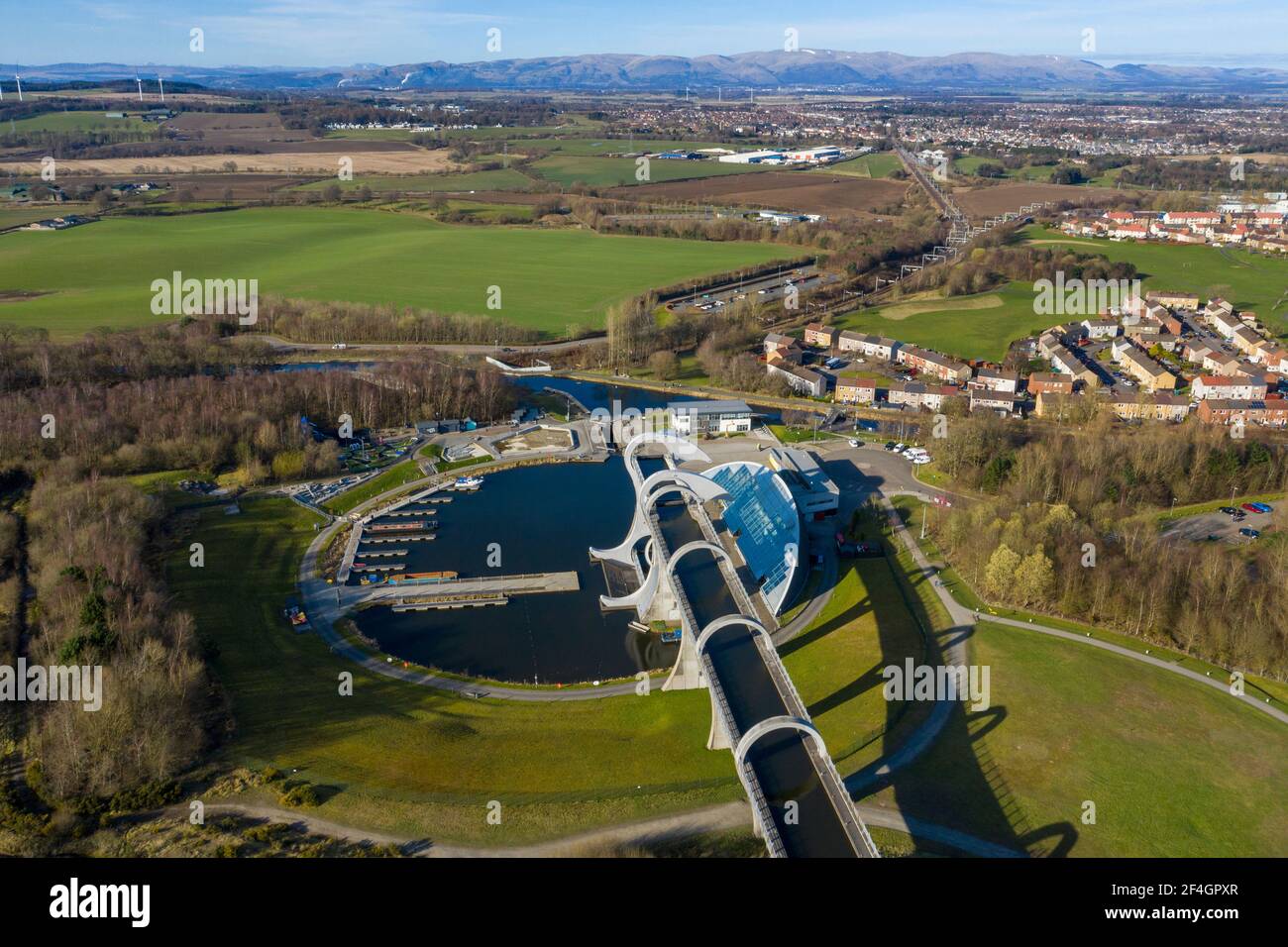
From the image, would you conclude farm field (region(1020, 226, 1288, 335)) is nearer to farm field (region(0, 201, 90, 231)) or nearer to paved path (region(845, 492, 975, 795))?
paved path (region(845, 492, 975, 795))

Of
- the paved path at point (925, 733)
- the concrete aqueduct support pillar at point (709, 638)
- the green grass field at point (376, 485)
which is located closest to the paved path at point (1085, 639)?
the paved path at point (925, 733)

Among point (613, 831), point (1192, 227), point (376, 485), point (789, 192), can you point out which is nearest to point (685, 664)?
point (613, 831)

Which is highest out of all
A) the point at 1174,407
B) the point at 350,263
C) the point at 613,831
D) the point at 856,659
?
the point at 350,263

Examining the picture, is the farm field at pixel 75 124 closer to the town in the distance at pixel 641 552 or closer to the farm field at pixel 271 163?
the farm field at pixel 271 163

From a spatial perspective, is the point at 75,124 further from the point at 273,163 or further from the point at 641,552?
the point at 641,552

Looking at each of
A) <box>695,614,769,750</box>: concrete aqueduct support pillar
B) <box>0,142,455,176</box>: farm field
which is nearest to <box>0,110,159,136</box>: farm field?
<box>0,142,455,176</box>: farm field
